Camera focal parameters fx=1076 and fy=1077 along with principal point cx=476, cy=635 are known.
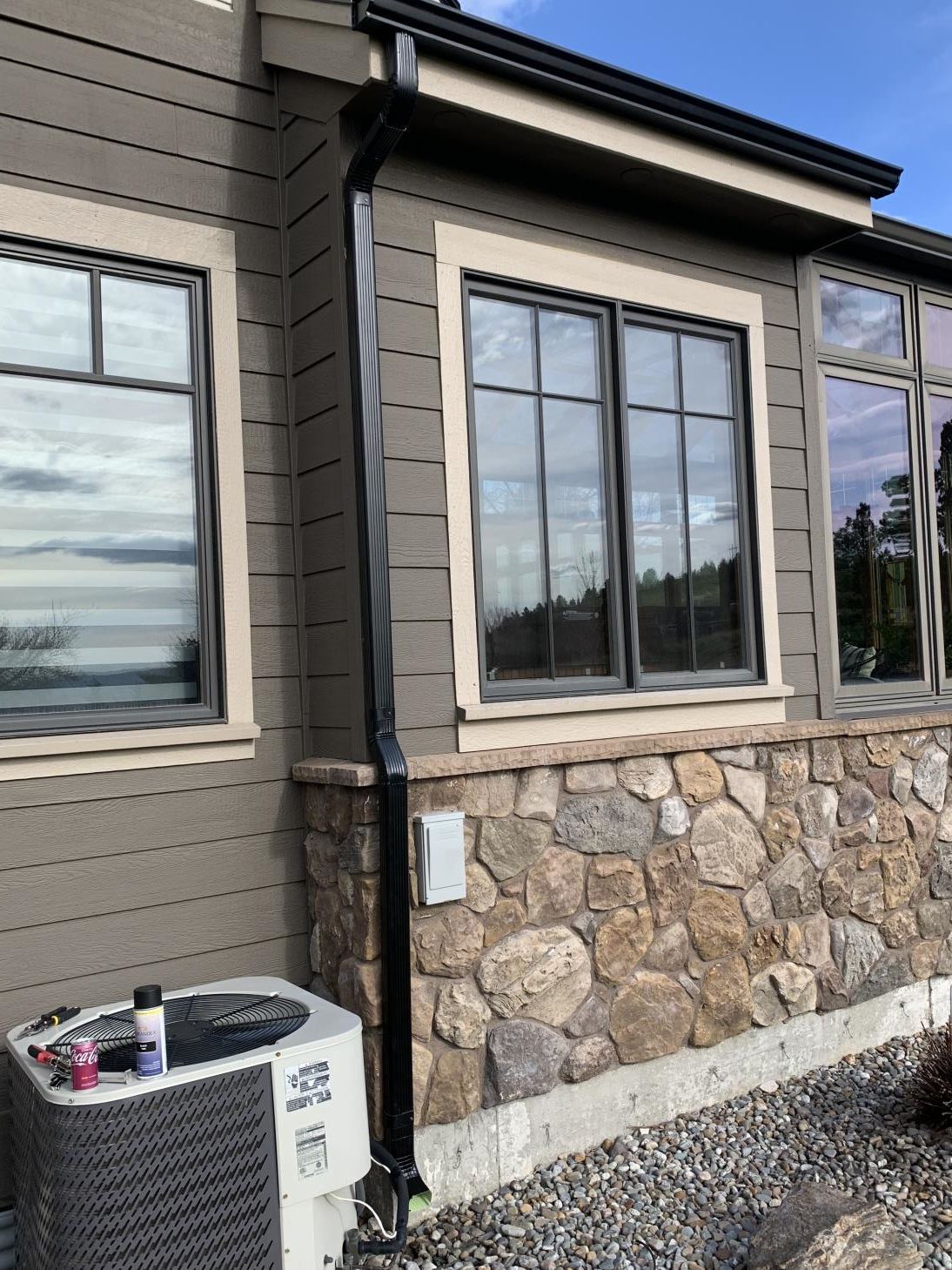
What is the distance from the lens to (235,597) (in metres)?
3.27

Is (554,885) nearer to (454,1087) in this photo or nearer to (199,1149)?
(454,1087)

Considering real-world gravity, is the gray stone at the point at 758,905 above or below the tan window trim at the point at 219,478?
below

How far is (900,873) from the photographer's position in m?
4.41

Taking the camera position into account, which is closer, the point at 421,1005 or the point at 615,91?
→ the point at 421,1005

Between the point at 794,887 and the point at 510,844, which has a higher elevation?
the point at 510,844

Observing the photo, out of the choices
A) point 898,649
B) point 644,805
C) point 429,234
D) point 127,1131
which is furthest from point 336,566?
point 898,649

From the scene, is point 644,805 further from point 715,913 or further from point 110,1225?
point 110,1225

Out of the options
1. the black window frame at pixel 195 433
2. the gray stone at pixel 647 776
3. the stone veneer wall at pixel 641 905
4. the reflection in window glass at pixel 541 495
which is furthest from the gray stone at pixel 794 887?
the black window frame at pixel 195 433

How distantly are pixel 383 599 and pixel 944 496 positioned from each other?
327 centimetres

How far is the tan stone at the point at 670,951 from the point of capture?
3637 mm

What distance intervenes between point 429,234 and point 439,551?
3.26ft

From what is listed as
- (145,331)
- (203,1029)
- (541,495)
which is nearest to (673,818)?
(541,495)

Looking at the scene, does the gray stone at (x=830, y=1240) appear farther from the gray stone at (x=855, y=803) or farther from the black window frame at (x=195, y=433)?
the black window frame at (x=195, y=433)

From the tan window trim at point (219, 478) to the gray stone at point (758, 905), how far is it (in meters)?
1.89
